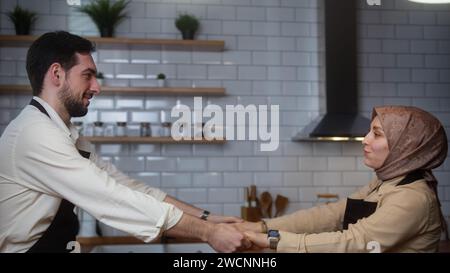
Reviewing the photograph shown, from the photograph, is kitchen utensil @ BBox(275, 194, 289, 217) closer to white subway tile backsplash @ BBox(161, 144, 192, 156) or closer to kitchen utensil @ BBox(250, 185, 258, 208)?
kitchen utensil @ BBox(250, 185, 258, 208)

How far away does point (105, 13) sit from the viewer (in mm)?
1035

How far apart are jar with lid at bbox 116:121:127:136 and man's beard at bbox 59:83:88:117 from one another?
22 centimetres

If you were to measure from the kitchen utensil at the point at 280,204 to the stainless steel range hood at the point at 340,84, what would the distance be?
0.15m

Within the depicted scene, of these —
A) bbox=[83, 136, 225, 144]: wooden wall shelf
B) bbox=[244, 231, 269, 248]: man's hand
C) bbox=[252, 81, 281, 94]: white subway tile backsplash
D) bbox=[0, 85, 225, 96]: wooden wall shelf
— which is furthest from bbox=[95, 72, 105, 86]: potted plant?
bbox=[244, 231, 269, 248]: man's hand

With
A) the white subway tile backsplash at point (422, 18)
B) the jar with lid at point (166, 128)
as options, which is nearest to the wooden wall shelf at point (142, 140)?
the jar with lid at point (166, 128)

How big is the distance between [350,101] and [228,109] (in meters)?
0.31

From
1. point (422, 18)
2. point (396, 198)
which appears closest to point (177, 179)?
point (396, 198)

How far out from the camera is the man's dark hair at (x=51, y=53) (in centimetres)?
86

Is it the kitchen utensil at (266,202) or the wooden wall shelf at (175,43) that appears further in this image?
the kitchen utensil at (266,202)

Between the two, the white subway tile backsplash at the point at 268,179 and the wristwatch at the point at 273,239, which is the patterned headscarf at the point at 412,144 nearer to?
the wristwatch at the point at 273,239

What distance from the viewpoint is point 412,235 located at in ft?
2.68

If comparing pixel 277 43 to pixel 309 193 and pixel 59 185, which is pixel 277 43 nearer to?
pixel 309 193

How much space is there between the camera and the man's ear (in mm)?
845
